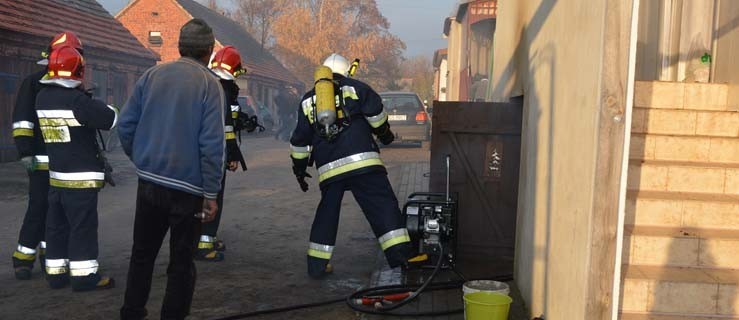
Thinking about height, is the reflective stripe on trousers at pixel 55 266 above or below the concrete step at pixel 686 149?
below

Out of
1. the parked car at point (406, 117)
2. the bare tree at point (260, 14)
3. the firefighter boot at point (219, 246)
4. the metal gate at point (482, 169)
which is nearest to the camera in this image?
the metal gate at point (482, 169)

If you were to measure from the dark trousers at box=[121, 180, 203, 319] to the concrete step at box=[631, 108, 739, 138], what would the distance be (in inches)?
145

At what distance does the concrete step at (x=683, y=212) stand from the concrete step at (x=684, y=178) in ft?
0.91

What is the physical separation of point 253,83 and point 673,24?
32622mm

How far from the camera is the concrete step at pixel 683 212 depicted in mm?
4750

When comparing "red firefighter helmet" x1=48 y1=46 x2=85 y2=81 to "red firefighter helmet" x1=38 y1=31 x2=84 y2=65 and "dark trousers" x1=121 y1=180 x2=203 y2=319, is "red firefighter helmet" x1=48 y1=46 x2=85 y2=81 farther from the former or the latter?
"dark trousers" x1=121 y1=180 x2=203 y2=319

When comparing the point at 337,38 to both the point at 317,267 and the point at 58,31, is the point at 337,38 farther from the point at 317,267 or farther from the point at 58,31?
the point at 317,267

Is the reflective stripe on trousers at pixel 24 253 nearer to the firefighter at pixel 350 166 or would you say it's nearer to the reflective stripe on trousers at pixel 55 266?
the reflective stripe on trousers at pixel 55 266

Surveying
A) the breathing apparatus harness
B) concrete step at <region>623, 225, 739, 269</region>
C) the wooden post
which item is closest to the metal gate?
the breathing apparatus harness

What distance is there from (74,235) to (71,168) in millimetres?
527

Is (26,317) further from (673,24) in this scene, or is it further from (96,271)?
(673,24)

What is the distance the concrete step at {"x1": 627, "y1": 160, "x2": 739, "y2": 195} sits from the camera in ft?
16.8

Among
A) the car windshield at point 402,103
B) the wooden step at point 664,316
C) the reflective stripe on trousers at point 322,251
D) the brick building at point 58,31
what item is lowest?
the reflective stripe on trousers at point 322,251

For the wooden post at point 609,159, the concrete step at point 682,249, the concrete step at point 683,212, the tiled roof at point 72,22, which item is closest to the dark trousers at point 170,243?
the wooden post at point 609,159
